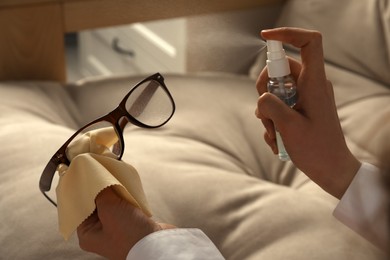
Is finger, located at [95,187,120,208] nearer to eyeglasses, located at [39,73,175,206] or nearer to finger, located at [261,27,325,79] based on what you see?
eyeglasses, located at [39,73,175,206]

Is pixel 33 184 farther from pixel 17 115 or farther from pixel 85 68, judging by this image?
pixel 85 68

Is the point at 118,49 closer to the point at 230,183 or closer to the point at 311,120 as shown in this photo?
the point at 230,183

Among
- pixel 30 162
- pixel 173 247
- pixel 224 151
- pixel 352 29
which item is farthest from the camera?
pixel 352 29

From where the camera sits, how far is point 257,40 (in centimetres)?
72

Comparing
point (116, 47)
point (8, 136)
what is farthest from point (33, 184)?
point (116, 47)

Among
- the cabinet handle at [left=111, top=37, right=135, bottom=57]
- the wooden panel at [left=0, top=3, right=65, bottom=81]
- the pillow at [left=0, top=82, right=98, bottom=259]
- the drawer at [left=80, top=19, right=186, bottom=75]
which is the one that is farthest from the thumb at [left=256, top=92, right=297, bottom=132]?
the cabinet handle at [left=111, top=37, right=135, bottom=57]

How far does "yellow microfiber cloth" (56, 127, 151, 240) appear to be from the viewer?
0.60 metres

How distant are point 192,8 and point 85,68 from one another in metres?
1.15

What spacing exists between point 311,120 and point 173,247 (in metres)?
0.18

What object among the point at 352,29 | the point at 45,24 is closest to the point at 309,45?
the point at 352,29

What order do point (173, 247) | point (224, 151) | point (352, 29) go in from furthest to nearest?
point (352, 29), point (224, 151), point (173, 247)

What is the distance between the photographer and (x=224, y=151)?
0.88 m

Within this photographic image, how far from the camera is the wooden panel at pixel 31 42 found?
1.02 meters

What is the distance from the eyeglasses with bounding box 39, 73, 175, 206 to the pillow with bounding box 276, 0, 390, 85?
35 centimetres
